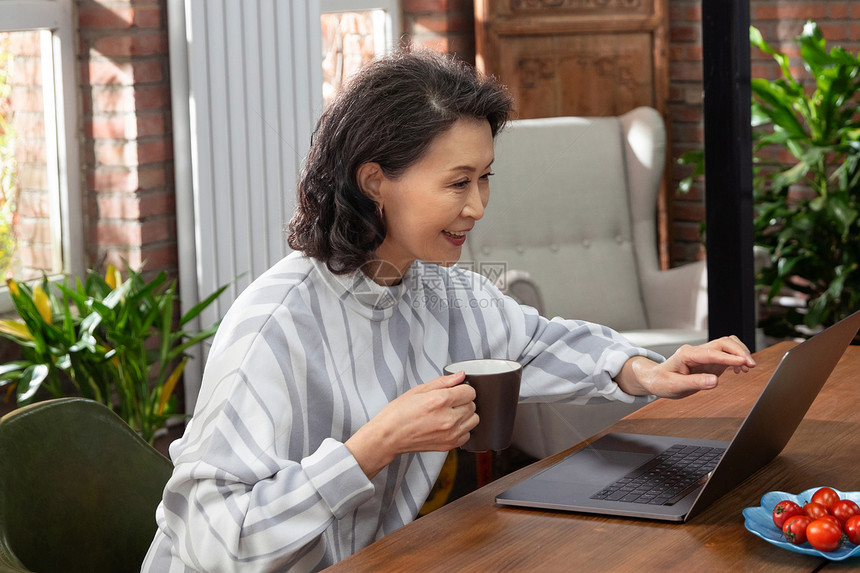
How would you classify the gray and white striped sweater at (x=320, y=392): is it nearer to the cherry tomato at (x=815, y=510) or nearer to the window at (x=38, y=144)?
the cherry tomato at (x=815, y=510)

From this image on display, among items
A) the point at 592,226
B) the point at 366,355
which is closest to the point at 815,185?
the point at 592,226


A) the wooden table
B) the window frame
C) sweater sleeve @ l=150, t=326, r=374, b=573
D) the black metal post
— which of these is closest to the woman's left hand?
the wooden table

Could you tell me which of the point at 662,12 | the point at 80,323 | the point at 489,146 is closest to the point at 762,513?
the point at 489,146

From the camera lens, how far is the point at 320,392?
1.19 meters

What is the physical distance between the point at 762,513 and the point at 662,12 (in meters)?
2.69

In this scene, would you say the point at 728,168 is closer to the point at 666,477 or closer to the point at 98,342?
the point at 98,342

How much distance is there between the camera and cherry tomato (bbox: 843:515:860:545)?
916 mm

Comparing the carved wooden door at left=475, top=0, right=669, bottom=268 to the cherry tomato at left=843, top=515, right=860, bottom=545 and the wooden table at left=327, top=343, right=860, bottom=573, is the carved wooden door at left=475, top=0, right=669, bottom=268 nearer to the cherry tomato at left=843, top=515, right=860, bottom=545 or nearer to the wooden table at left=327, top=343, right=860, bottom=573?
the wooden table at left=327, top=343, right=860, bottom=573

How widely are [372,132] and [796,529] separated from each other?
0.63m

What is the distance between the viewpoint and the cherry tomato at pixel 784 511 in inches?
37.3

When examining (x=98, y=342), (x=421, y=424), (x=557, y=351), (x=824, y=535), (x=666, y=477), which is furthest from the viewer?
(x=98, y=342)

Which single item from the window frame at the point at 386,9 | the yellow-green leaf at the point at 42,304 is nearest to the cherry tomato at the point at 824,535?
the yellow-green leaf at the point at 42,304

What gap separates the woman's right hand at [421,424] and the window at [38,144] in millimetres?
1529

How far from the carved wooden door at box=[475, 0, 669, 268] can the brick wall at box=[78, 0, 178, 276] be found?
118cm
